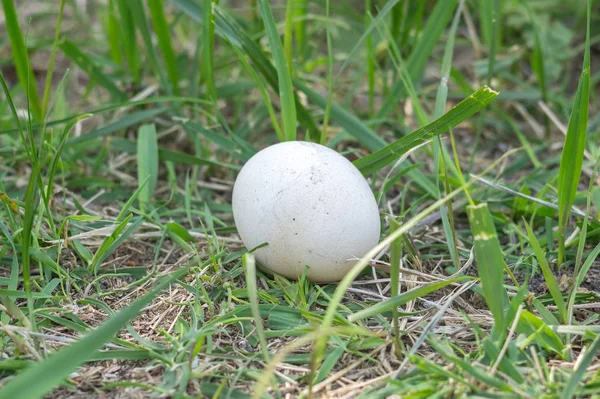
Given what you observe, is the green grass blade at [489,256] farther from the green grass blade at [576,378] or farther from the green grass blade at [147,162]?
the green grass blade at [147,162]

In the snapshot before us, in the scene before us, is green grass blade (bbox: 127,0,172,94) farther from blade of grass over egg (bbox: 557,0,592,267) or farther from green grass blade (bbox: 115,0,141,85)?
blade of grass over egg (bbox: 557,0,592,267)

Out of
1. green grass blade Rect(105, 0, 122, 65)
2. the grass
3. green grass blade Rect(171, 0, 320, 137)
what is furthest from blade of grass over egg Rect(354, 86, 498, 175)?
green grass blade Rect(105, 0, 122, 65)

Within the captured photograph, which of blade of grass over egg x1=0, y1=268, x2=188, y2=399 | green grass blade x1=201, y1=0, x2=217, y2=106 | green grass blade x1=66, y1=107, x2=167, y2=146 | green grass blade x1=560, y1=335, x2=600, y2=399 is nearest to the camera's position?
blade of grass over egg x1=0, y1=268, x2=188, y2=399

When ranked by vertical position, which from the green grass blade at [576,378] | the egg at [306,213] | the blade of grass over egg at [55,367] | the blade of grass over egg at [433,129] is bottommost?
the green grass blade at [576,378]

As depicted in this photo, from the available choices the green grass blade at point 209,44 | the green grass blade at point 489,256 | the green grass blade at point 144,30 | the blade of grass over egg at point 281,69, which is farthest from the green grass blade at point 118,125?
the green grass blade at point 489,256

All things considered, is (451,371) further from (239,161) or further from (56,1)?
(56,1)

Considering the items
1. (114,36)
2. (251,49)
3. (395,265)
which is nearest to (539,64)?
(251,49)

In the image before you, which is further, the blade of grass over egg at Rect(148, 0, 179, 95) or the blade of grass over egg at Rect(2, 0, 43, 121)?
the blade of grass over egg at Rect(148, 0, 179, 95)
